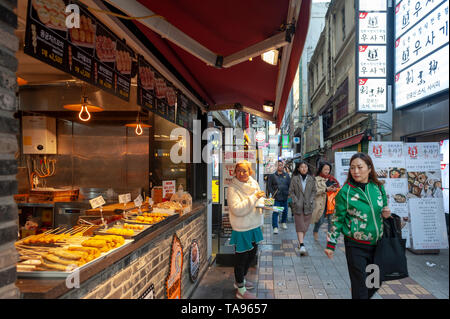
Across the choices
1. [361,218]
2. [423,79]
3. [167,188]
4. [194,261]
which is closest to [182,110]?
[167,188]

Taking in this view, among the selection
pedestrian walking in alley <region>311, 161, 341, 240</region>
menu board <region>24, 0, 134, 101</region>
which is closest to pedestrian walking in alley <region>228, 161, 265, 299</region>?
menu board <region>24, 0, 134, 101</region>

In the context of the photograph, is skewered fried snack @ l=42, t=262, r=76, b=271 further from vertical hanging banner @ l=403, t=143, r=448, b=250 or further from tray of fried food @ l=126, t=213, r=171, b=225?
vertical hanging banner @ l=403, t=143, r=448, b=250

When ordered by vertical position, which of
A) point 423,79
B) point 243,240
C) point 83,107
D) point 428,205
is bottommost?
point 243,240

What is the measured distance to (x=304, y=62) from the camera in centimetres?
3362

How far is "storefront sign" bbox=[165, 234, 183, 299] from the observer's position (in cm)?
380

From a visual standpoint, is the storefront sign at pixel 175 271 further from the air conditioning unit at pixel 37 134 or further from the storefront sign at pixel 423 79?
the storefront sign at pixel 423 79

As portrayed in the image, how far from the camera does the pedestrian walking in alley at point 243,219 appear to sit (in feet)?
15.1

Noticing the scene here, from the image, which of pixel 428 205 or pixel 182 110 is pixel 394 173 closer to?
pixel 428 205

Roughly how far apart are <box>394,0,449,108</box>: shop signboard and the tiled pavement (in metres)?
3.47

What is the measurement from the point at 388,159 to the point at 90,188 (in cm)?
741

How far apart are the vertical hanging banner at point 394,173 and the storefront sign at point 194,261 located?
171 inches

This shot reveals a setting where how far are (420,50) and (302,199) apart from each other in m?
4.15

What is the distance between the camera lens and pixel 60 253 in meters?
2.26
